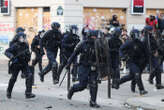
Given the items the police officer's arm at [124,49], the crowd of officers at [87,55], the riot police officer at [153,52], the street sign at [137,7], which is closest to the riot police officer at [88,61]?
the crowd of officers at [87,55]

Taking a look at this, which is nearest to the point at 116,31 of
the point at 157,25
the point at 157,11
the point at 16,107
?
the point at 16,107

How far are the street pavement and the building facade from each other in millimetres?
9227

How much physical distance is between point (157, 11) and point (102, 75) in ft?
47.5

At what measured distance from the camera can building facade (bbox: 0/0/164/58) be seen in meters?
23.8

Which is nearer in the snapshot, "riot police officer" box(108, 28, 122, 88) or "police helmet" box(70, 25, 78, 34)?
→ "riot police officer" box(108, 28, 122, 88)

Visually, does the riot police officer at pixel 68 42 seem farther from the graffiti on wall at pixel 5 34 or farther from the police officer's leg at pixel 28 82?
the graffiti on wall at pixel 5 34

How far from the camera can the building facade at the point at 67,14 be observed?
23812 millimetres

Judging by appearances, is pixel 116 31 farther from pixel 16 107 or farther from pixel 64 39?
pixel 16 107

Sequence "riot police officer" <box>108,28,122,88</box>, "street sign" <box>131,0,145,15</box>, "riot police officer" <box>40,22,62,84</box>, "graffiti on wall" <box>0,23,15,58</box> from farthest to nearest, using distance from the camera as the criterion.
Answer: "graffiti on wall" <box>0,23,15,58</box>
"street sign" <box>131,0,145,15</box>
"riot police officer" <box>40,22,62,84</box>
"riot police officer" <box>108,28,122,88</box>

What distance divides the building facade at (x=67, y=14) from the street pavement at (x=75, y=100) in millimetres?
9227

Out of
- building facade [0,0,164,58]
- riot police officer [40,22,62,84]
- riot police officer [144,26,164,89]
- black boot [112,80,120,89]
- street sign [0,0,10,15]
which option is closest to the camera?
riot police officer [144,26,164,89]

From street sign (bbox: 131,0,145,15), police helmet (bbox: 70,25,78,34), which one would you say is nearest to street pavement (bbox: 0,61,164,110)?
police helmet (bbox: 70,25,78,34)

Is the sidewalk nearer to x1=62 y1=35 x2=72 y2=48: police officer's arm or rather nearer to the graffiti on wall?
x1=62 y1=35 x2=72 y2=48: police officer's arm

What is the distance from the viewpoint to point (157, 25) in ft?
68.7
